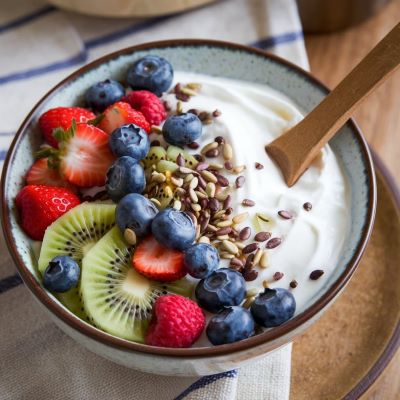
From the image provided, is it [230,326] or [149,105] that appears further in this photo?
[149,105]

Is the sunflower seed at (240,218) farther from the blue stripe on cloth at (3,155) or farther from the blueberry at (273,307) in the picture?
the blue stripe on cloth at (3,155)

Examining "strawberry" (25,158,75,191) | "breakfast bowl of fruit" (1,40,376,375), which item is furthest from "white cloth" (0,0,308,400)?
"strawberry" (25,158,75,191)

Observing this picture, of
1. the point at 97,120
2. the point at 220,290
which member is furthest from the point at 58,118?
the point at 220,290

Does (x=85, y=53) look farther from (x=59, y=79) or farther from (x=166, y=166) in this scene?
(x=166, y=166)

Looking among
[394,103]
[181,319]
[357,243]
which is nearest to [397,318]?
[357,243]

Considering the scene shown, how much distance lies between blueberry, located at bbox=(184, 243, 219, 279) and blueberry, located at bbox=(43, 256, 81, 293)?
0.19 m

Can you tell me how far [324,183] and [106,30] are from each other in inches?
35.9

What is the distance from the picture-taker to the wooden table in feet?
5.86

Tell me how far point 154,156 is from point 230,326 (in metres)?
0.38

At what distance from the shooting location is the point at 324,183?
1.31 metres

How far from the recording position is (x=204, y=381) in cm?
124

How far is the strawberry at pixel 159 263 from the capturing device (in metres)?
1.13

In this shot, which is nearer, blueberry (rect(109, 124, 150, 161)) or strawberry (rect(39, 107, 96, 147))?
blueberry (rect(109, 124, 150, 161))

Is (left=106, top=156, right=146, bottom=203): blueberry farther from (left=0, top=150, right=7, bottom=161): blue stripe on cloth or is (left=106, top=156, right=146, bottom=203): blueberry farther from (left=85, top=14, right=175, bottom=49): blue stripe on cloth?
(left=85, top=14, right=175, bottom=49): blue stripe on cloth
